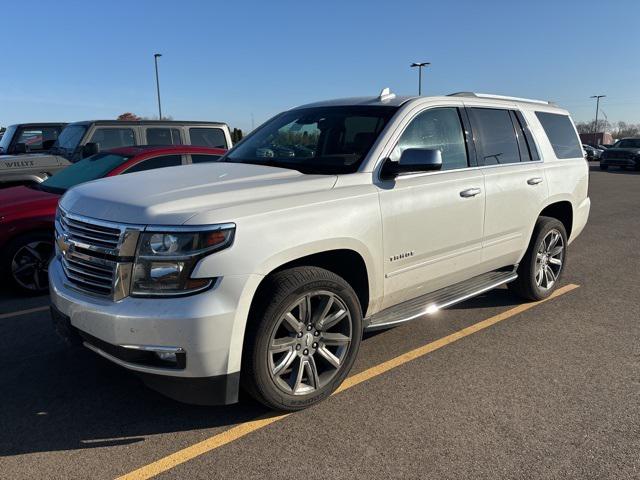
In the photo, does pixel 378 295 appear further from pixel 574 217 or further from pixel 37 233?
pixel 37 233

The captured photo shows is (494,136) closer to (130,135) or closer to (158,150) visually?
(158,150)

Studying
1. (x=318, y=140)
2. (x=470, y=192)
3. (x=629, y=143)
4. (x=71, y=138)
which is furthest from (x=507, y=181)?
(x=629, y=143)

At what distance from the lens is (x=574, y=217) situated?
557 cm

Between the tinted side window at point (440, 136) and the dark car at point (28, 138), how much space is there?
368 inches

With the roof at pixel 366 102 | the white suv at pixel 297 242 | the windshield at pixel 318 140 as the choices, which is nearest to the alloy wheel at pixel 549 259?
the white suv at pixel 297 242

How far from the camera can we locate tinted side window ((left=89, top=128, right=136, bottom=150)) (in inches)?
354

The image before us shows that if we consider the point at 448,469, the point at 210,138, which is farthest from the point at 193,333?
the point at 210,138

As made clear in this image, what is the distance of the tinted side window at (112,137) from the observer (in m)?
8.99

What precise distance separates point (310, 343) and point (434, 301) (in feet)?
3.93

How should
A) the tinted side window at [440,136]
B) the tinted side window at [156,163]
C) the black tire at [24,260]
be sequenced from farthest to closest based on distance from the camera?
1. the tinted side window at [156,163]
2. the black tire at [24,260]
3. the tinted side window at [440,136]

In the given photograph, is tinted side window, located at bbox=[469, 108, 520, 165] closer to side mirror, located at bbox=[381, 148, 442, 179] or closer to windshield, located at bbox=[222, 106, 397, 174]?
windshield, located at bbox=[222, 106, 397, 174]

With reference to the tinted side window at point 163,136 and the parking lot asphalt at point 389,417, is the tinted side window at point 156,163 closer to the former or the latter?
the parking lot asphalt at point 389,417

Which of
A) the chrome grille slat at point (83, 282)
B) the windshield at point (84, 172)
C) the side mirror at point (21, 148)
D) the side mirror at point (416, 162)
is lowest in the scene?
the chrome grille slat at point (83, 282)

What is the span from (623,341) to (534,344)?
2.49 ft
